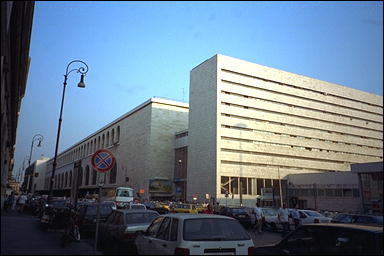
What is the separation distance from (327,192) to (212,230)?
46.6 meters

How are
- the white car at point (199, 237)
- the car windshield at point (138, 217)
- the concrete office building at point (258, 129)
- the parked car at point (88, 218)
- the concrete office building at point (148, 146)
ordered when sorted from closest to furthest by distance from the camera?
the white car at point (199, 237), the car windshield at point (138, 217), the parked car at point (88, 218), the concrete office building at point (258, 129), the concrete office building at point (148, 146)

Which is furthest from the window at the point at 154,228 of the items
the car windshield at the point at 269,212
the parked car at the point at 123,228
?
the car windshield at the point at 269,212

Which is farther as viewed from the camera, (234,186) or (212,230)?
(234,186)

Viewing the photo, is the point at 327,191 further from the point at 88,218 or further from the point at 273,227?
the point at 88,218

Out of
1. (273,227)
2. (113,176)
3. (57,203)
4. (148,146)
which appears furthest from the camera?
(113,176)

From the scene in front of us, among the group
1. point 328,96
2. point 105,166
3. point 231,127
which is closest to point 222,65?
point 231,127

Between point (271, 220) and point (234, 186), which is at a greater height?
point (234, 186)

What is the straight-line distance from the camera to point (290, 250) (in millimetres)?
5312

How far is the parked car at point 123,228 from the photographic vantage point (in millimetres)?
9508

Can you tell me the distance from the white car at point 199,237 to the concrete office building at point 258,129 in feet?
145

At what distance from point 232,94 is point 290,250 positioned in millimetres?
53240

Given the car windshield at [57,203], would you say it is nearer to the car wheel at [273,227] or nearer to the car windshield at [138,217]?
the car windshield at [138,217]

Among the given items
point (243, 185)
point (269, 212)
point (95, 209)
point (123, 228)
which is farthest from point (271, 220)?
point (243, 185)

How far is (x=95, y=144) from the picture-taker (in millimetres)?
101062
